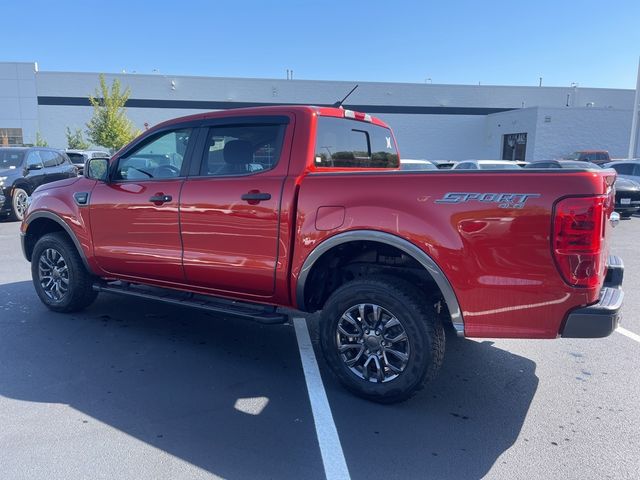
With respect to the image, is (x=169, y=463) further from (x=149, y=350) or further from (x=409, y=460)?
(x=149, y=350)

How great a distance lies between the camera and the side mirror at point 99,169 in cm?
488

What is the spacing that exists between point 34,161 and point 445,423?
13.5 metres

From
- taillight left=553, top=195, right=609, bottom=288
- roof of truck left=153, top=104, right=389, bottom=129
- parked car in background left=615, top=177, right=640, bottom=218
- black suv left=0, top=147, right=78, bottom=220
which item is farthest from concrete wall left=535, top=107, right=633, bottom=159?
taillight left=553, top=195, right=609, bottom=288

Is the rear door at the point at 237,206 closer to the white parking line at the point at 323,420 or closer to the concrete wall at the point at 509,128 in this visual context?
the white parking line at the point at 323,420

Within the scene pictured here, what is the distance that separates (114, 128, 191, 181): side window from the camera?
14.7 feet

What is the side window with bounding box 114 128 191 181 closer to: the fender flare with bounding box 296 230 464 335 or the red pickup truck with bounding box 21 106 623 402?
the red pickup truck with bounding box 21 106 623 402

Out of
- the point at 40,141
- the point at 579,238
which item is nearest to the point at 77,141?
the point at 40,141

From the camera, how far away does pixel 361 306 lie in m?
3.56

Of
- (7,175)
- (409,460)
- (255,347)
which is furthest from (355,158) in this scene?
(7,175)

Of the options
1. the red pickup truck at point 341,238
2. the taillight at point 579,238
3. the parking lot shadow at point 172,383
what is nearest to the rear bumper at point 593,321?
the red pickup truck at point 341,238

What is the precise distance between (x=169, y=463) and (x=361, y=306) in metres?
1.55

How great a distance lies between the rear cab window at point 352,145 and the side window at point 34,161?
1123 cm

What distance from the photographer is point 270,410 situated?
342cm

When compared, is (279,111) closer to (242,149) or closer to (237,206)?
(242,149)
